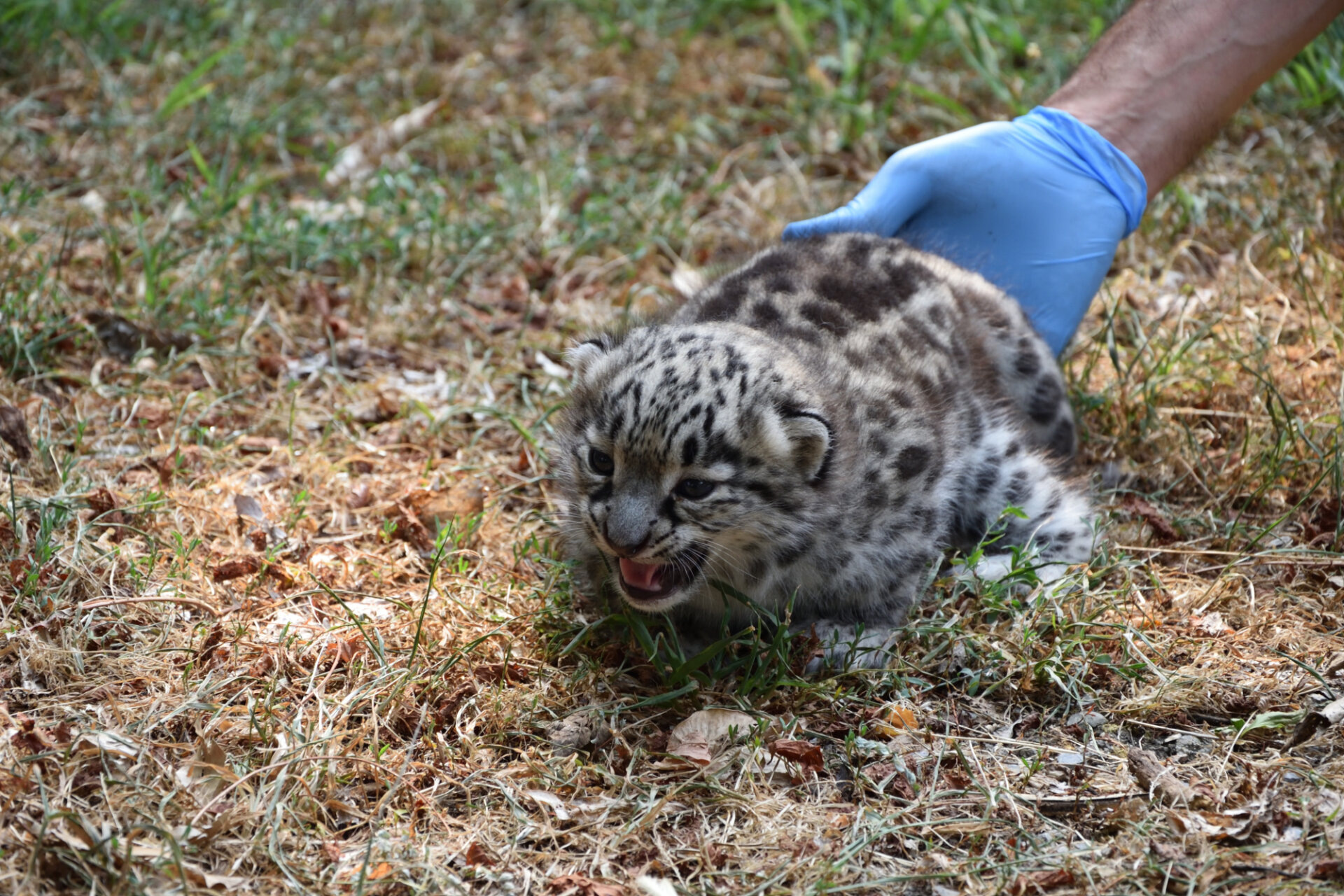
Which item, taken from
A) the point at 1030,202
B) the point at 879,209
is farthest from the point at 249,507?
the point at 1030,202

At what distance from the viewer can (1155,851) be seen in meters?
3.37

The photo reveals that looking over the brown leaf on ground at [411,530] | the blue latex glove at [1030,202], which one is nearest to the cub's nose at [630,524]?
the brown leaf on ground at [411,530]

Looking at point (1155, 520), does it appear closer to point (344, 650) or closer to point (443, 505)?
point (443, 505)

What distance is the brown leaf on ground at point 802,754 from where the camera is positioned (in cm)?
382

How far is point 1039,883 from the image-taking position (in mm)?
3301

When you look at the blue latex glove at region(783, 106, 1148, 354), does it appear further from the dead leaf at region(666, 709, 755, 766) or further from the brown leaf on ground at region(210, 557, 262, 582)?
the brown leaf on ground at region(210, 557, 262, 582)

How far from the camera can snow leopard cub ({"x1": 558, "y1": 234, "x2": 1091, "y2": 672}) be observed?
13.2ft

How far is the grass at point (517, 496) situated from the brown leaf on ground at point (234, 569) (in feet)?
0.21

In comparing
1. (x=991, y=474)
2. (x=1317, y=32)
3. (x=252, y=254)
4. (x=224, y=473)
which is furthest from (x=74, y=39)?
(x=1317, y=32)

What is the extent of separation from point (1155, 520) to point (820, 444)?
1.75 metres

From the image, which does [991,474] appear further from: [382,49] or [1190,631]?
[382,49]

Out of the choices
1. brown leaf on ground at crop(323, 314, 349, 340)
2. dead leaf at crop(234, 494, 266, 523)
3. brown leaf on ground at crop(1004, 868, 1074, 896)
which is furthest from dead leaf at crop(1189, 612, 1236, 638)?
brown leaf on ground at crop(323, 314, 349, 340)

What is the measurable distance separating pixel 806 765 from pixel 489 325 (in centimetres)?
341

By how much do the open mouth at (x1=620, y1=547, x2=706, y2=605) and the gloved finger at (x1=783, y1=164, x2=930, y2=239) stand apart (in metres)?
2.00
